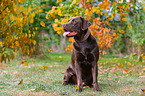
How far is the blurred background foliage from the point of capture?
2600mm

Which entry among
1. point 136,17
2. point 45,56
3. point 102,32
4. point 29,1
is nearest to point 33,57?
point 45,56

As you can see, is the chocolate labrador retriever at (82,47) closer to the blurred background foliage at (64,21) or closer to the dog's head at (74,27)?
the dog's head at (74,27)

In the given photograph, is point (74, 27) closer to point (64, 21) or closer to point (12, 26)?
point (12, 26)

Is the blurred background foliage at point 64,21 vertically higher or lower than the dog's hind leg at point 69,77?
higher

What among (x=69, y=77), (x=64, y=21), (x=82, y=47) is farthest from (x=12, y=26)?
(x=64, y=21)

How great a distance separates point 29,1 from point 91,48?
6.39 meters

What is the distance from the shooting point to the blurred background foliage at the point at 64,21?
102 inches

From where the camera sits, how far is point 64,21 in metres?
5.84

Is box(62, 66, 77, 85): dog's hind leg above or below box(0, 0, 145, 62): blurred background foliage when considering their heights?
below

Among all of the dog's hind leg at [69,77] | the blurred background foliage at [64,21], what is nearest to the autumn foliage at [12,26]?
the blurred background foliage at [64,21]

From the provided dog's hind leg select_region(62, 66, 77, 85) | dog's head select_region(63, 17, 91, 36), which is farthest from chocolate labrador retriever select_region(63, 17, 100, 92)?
dog's hind leg select_region(62, 66, 77, 85)

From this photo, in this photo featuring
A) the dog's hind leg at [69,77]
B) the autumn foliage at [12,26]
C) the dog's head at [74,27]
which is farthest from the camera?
the dog's hind leg at [69,77]

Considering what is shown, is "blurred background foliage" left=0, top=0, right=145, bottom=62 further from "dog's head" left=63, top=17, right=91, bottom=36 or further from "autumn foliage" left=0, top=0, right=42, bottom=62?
"dog's head" left=63, top=17, right=91, bottom=36

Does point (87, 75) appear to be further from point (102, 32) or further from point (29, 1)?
point (29, 1)
